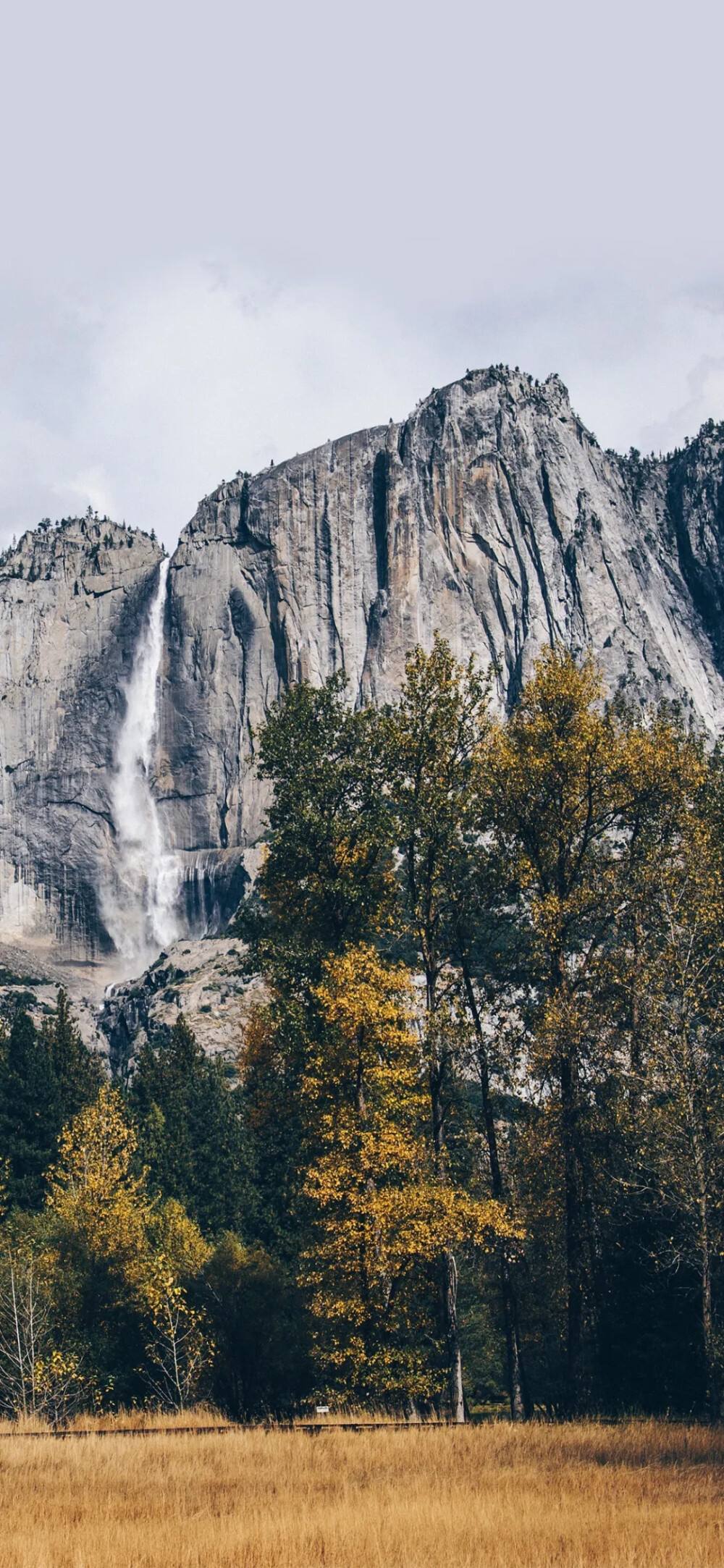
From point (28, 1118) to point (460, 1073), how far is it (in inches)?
1414

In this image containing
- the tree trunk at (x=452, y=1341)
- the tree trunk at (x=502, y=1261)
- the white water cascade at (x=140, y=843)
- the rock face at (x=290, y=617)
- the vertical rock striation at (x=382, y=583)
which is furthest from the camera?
the vertical rock striation at (x=382, y=583)

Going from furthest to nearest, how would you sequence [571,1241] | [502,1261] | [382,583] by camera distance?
[382,583] → [502,1261] → [571,1241]

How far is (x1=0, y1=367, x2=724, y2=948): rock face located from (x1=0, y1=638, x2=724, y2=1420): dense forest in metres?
123

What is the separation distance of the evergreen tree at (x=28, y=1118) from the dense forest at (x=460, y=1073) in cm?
2309

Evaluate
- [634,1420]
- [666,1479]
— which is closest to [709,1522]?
[666,1479]

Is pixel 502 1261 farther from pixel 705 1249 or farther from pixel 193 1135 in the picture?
pixel 193 1135

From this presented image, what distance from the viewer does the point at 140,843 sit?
159750mm

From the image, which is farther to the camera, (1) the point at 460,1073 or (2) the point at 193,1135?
(2) the point at 193,1135

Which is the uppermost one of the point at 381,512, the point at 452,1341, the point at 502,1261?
the point at 381,512

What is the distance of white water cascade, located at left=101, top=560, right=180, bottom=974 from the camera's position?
154 meters

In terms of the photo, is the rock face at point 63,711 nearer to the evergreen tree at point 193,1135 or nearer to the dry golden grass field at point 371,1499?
the evergreen tree at point 193,1135

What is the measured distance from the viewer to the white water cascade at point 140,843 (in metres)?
154

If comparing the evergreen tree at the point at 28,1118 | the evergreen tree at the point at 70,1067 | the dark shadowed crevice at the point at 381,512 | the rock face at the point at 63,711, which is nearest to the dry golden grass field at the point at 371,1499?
the evergreen tree at the point at 28,1118

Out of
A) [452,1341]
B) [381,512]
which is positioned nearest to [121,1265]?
[452,1341]
